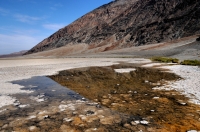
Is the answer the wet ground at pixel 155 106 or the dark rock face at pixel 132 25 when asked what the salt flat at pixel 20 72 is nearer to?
the wet ground at pixel 155 106

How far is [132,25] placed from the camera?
101500 mm

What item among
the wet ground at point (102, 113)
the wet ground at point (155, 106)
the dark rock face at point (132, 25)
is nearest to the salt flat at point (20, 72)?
the wet ground at point (102, 113)

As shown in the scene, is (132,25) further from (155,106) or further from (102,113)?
(102,113)

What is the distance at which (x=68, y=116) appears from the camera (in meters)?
6.36

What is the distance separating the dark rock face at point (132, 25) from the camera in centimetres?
7956

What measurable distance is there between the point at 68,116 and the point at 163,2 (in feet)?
333

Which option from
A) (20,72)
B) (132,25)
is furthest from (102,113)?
(132,25)

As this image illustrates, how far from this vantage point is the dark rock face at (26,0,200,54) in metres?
79.6

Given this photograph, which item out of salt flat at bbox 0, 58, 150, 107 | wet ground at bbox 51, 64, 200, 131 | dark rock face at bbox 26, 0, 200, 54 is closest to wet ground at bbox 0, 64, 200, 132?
wet ground at bbox 51, 64, 200, 131

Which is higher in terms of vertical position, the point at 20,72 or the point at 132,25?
the point at 132,25

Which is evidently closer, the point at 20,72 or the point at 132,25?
the point at 20,72

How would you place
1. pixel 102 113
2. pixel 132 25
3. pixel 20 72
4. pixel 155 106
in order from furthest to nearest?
pixel 132 25
pixel 20 72
pixel 155 106
pixel 102 113

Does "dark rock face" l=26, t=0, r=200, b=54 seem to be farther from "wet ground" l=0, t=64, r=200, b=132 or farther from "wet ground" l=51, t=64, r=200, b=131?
"wet ground" l=0, t=64, r=200, b=132

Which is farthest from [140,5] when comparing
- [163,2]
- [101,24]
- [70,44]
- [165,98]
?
[165,98]
